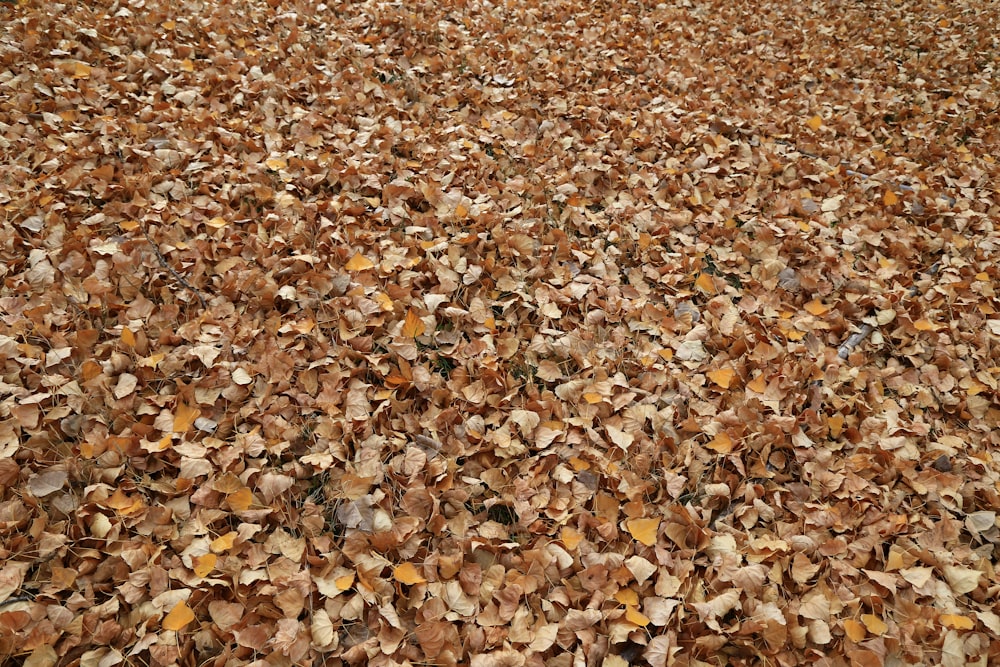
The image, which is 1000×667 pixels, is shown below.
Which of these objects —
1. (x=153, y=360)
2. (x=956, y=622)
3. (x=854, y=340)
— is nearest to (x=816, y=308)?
(x=854, y=340)

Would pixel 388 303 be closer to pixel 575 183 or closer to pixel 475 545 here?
pixel 475 545

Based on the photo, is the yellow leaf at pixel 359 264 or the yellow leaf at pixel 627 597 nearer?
the yellow leaf at pixel 627 597

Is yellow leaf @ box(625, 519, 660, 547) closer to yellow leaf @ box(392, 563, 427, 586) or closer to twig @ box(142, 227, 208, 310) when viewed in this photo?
yellow leaf @ box(392, 563, 427, 586)

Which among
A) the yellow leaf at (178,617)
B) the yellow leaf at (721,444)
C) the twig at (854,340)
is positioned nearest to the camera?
the yellow leaf at (178,617)

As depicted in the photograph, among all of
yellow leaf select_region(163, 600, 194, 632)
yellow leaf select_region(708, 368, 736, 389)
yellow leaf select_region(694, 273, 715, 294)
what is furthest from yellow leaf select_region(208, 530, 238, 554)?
yellow leaf select_region(694, 273, 715, 294)

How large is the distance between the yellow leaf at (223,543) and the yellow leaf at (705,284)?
2214mm

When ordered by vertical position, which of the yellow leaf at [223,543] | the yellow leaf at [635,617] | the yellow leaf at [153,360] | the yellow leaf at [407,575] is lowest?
the yellow leaf at [635,617]

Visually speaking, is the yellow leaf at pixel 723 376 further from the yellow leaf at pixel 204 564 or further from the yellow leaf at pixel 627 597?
the yellow leaf at pixel 204 564

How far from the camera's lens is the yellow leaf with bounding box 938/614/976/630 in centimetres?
184

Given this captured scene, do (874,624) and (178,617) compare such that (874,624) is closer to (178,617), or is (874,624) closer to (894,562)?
(894,562)

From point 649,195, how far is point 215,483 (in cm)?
263

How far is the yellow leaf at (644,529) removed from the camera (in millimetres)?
1968

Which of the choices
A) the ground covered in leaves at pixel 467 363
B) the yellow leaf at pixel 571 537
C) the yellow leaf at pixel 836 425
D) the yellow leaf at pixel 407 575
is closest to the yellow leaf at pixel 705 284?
the ground covered in leaves at pixel 467 363

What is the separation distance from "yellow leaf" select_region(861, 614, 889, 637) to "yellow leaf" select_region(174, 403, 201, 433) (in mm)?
2246
